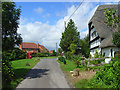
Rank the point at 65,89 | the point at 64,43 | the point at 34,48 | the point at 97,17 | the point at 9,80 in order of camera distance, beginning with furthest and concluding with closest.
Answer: the point at 34,48, the point at 64,43, the point at 97,17, the point at 9,80, the point at 65,89

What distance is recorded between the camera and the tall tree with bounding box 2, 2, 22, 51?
1011cm

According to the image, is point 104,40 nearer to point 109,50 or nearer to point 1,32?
point 109,50

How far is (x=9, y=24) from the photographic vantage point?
1035cm

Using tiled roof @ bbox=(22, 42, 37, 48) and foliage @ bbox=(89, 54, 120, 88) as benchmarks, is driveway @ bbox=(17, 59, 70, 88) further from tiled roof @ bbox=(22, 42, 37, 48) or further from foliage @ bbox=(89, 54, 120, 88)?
tiled roof @ bbox=(22, 42, 37, 48)

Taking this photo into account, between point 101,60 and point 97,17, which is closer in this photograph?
point 101,60

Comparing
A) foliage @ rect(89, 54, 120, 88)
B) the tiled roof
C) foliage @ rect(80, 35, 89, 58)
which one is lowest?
foliage @ rect(89, 54, 120, 88)

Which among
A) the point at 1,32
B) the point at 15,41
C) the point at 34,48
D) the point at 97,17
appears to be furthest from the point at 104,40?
the point at 34,48

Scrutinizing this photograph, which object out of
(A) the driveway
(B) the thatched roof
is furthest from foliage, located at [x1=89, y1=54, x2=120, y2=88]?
(B) the thatched roof

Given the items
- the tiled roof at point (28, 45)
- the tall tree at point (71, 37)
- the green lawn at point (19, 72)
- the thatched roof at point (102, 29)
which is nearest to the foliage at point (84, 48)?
the tall tree at point (71, 37)

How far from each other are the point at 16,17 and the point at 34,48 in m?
61.7

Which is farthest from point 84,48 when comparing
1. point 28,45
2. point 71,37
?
point 28,45

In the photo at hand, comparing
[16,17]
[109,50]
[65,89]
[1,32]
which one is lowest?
[65,89]

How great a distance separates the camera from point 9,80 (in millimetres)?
8445

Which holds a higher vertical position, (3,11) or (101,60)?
(3,11)
